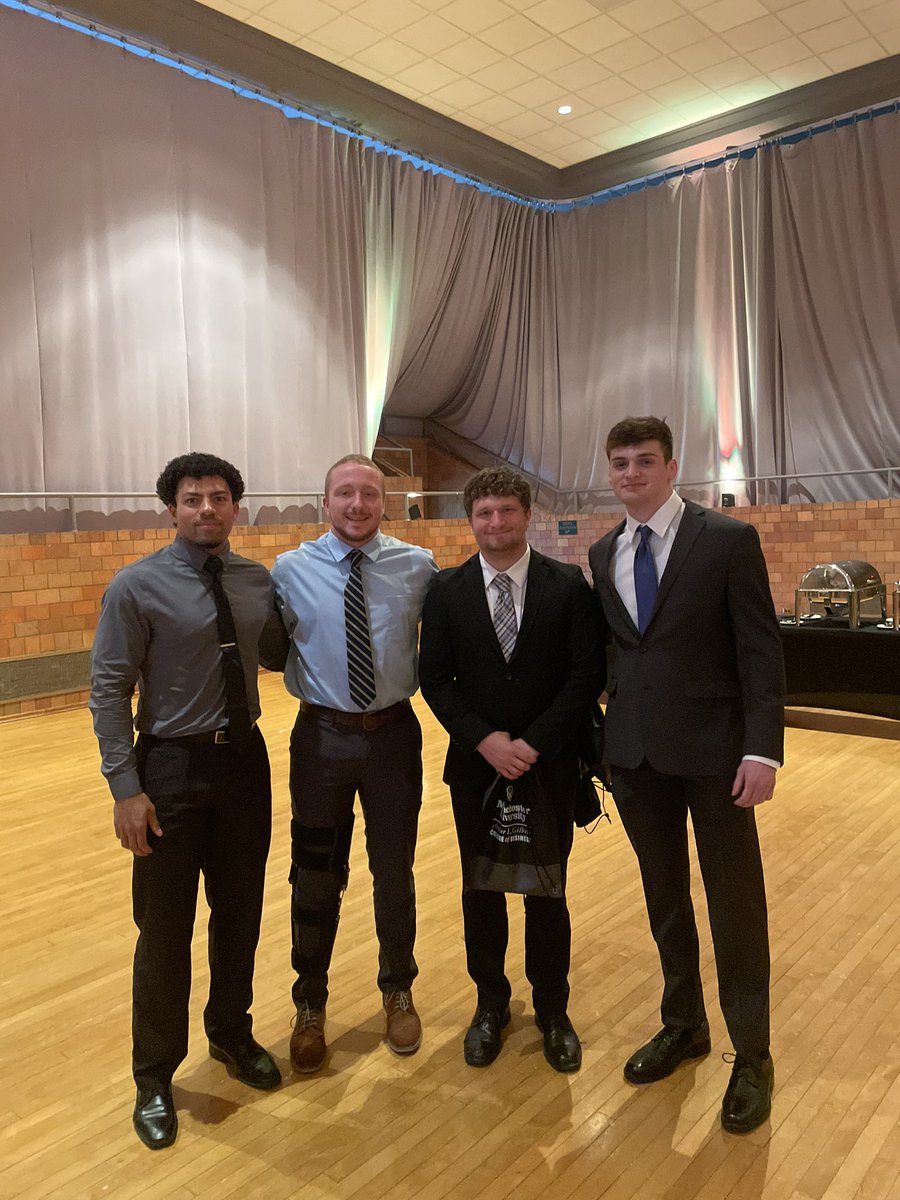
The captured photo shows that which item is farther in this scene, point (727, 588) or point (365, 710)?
point (365, 710)

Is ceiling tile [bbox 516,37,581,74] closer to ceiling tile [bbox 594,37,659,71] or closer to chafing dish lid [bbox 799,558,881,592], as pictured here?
ceiling tile [bbox 594,37,659,71]

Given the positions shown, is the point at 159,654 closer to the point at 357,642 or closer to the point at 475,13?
the point at 357,642

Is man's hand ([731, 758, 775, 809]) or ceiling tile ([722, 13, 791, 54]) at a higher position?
ceiling tile ([722, 13, 791, 54])

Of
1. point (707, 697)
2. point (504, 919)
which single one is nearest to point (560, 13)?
point (707, 697)

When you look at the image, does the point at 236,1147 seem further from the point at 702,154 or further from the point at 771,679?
the point at 702,154

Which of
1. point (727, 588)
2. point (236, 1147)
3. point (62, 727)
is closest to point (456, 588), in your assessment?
point (727, 588)

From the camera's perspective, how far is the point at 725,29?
8.22 m

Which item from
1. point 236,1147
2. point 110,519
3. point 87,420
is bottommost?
point 236,1147

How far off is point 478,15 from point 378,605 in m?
7.57

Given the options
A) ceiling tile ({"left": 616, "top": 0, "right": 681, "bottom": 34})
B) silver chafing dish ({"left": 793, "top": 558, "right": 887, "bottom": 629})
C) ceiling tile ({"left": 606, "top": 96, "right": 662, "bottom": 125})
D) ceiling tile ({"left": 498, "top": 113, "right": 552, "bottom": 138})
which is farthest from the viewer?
ceiling tile ({"left": 498, "top": 113, "right": 552, "bottom": 138})

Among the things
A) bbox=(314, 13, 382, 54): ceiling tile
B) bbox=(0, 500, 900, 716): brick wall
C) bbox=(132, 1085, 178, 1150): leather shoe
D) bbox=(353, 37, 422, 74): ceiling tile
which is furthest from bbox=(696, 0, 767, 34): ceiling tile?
bbox=(132, 1085, 178, 1150): leather shoe

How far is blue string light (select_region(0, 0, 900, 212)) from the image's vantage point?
291 inches

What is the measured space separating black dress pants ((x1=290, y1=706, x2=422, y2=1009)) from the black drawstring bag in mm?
234

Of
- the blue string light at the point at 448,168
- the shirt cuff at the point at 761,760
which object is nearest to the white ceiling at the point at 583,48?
the blue string light at the point at 448,168
